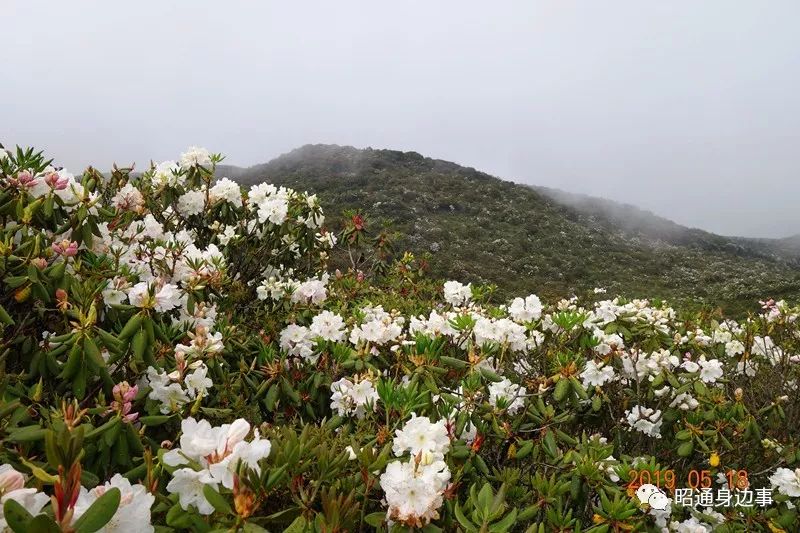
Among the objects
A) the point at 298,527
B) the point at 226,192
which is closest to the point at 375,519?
the point at 298,527

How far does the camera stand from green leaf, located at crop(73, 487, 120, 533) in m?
0.91

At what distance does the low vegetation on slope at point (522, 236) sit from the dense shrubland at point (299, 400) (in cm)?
1542

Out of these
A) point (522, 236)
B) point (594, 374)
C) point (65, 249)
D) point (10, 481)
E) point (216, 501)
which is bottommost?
point (522, 236)

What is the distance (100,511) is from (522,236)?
32817mm

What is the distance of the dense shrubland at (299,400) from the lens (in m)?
1.31

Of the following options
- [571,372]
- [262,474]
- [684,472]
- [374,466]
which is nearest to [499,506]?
[374,466]

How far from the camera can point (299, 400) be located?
305 centimetres

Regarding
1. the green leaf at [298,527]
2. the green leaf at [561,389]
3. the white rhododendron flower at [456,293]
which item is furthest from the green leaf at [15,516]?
the white rhododendron flower at [456,293]

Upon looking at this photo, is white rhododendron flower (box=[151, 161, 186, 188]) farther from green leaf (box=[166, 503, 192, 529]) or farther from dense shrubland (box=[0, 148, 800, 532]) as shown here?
green leaf (box=[166, 503, 192, 529])

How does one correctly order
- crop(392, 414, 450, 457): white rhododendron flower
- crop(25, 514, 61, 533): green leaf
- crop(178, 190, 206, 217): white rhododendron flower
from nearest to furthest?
crop(25, 514, 61, 533): green leaf < crop(392, 414, 450, 457): white rhododendron flower < crop(178, 190, 206, 217): white rhododendron flower

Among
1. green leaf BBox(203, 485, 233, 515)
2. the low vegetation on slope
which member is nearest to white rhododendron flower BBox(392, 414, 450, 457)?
green leaf BBox(203, 485, 233, 515)

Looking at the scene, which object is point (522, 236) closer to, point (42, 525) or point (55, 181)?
point (55, 181)

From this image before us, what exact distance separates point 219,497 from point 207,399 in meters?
1.73

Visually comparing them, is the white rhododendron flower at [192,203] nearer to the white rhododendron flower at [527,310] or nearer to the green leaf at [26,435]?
the white rhododendron flower at [527,310]
